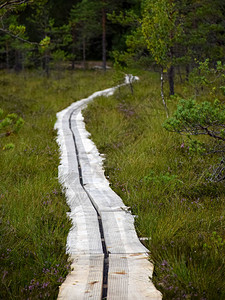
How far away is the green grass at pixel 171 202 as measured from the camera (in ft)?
8.89

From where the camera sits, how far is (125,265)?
2.98 metres

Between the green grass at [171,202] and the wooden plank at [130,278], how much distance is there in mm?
92

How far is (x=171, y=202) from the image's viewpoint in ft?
14.0

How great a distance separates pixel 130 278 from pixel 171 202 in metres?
1.66

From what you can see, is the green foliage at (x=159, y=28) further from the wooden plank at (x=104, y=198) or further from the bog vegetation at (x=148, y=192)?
the wooden plank at (x=104, y=198)

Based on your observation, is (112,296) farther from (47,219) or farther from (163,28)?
(163,28)

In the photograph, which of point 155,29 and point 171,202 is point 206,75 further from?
point 171,202

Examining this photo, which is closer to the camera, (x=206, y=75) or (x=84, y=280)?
(x=84, y=280)

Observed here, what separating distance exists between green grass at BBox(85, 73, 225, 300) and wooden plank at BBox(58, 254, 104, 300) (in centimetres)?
51

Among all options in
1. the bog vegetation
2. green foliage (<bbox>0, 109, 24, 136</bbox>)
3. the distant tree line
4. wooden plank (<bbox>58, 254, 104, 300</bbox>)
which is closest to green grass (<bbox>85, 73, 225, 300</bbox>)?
the bog vegetation

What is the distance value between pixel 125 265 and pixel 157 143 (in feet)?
13.2

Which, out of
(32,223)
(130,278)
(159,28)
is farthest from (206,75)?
(130,278)

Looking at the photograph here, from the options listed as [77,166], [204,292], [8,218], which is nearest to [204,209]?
[204,292]

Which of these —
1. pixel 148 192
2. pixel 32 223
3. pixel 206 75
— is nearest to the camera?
pixel 32 223
